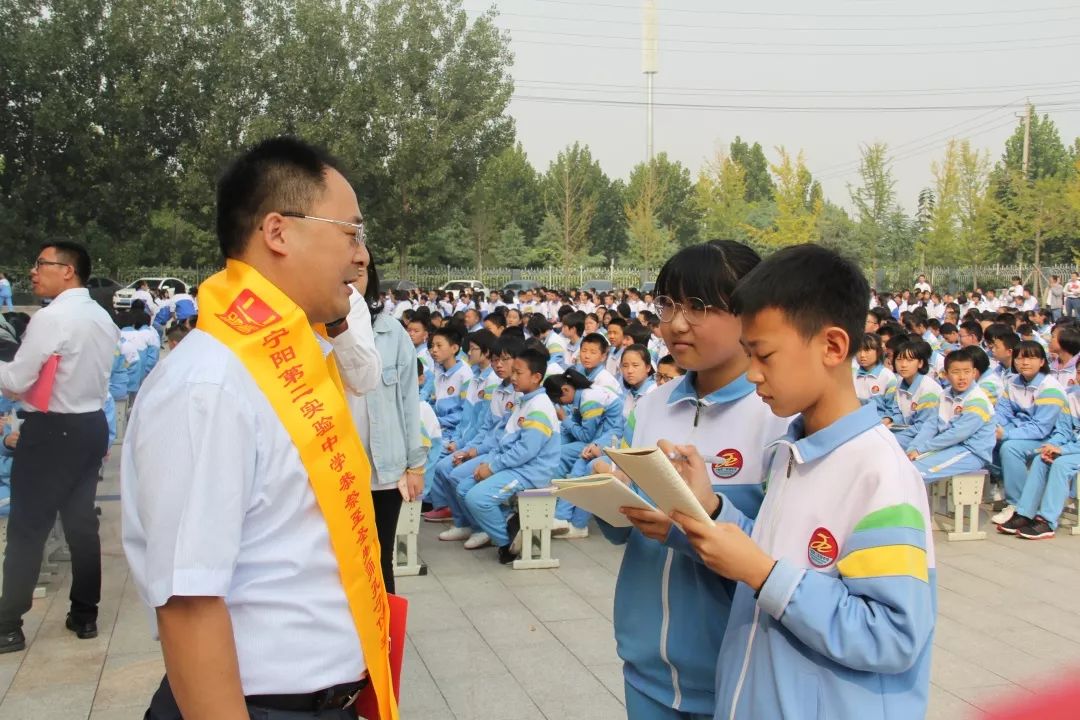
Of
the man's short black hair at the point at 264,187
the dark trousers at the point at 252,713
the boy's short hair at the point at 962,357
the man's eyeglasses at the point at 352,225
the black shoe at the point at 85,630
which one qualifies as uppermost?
the man's short black hair at the point at 264,187

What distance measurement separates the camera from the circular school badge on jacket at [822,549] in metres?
1.68

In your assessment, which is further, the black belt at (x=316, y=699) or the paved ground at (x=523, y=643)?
the paved ground at (x=523, y=643)

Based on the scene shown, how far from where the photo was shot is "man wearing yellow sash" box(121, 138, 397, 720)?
1.43 m

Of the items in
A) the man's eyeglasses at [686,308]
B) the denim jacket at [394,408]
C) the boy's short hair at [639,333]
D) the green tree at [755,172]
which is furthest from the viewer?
the green tree at [755,172]

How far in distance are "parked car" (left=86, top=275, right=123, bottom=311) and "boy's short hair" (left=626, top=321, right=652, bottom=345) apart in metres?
19.7

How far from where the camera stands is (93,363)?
14.5 feet

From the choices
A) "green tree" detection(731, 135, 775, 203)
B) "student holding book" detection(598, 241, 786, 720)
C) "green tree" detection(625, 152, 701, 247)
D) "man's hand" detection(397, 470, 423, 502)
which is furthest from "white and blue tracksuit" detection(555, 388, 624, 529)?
"green tree" detection(731, 135, 775, 203)

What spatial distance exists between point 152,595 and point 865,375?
7591 millimetres

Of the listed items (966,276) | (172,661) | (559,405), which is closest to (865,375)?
(559,405)

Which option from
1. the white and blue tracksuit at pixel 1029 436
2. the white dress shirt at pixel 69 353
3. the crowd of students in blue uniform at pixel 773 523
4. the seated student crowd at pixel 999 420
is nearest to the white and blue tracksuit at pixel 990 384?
the seated student crowd at pixel 999 420

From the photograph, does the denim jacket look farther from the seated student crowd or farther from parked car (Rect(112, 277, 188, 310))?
parked car (Rect(112, 277, 188, 310))

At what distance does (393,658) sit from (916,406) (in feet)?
20.7

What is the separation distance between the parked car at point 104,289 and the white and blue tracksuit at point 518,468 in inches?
847

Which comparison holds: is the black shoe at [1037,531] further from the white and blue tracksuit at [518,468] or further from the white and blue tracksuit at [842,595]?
the white and blue tracksuit at [842,595]
